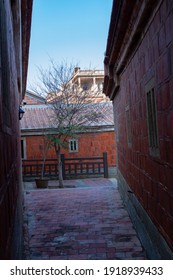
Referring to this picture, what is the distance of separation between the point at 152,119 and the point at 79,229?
9.09 feet

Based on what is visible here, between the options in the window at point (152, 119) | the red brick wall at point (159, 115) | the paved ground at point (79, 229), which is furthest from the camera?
the paved ground at point (79, 229)

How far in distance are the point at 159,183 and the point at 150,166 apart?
1.48ft

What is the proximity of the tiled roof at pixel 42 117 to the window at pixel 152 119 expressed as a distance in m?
10.6

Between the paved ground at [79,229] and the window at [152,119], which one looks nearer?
the window at [152,119]

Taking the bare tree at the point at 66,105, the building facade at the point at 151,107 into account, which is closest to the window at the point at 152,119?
the building facade at the point at 151,107

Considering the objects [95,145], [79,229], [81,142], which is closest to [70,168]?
[81,142]

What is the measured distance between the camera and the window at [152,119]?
3.00m

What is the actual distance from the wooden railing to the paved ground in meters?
5.09

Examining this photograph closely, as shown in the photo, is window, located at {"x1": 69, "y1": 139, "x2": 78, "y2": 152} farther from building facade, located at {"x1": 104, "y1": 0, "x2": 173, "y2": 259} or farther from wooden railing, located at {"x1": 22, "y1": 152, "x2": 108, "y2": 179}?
building facade, located at {"x1": 104, "y1": 0, "x2": 173, "y2": 259}

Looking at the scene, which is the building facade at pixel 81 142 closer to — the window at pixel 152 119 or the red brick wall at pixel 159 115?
the red brick wall at pixel 159 115

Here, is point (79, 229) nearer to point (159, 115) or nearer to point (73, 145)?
point (159, 115)
